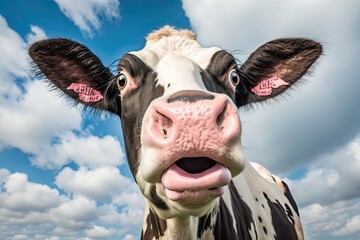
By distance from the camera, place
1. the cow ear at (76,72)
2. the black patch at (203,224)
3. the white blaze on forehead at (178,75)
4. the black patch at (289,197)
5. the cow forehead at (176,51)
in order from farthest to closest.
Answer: the black patch at (289,197)
the cow ear at (76,72)
the cow forehead at (176,51)
the black patch at (203,224)
the white blaze on forehead at (178,75)

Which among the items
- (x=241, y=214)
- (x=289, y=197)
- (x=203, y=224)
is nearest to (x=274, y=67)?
(x=241, y=214)

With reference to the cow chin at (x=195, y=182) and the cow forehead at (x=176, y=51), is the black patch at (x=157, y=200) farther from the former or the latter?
the cow forehead at (x=176, y=51)

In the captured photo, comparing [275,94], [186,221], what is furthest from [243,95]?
[186,221]

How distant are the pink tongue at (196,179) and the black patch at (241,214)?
2.18m

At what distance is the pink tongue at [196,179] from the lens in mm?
2574

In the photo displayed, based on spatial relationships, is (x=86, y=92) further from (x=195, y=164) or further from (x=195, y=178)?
(x=195, y=178)

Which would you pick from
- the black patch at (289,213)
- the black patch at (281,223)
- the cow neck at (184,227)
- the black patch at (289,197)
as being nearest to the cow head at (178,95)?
the cow neck at (184,227)

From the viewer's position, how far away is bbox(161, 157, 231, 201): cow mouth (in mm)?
2584

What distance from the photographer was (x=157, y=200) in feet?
11.3

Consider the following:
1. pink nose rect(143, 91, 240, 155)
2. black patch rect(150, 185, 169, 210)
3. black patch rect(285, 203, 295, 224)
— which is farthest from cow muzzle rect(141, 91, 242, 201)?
black patch rect(285, 203, 295, 224)

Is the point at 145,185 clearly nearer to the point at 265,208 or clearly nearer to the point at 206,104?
the point at 206,104

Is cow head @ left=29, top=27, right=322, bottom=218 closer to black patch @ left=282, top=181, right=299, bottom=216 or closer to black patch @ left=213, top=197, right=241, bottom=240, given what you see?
black patch @ left=213, top=197, right=241, bottom=240

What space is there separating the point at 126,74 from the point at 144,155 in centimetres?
149

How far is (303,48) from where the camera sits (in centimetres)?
534
